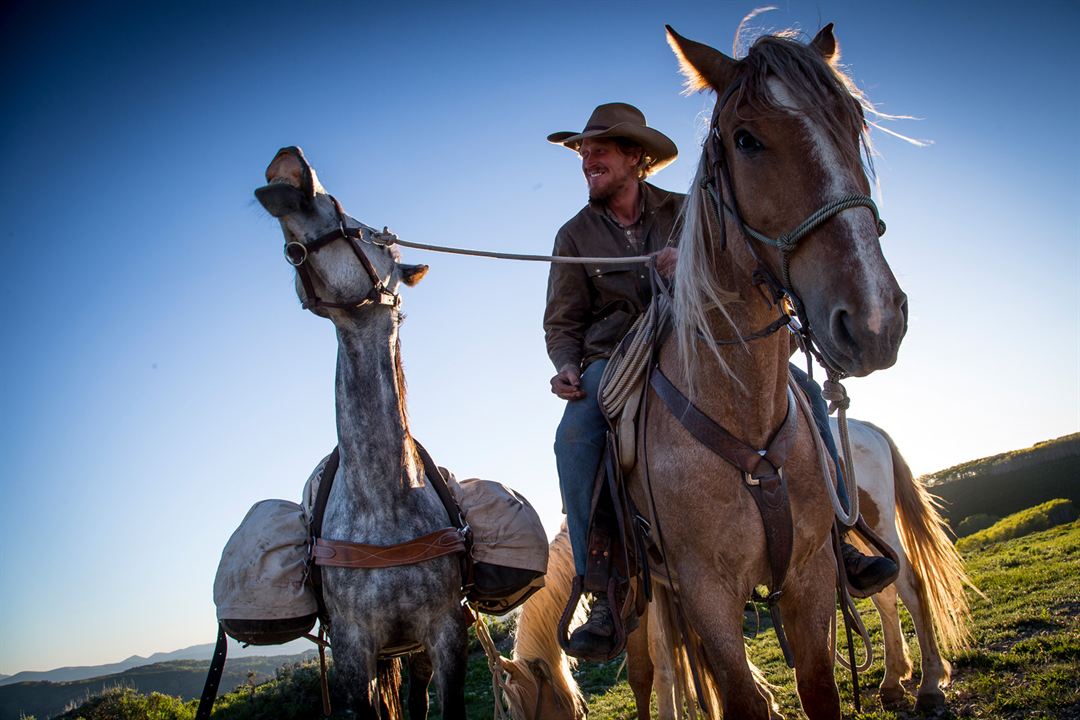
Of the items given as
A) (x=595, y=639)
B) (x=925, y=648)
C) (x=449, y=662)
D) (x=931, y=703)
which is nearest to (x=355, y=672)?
(x=449, y=662)

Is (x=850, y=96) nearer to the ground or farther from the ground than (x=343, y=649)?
farther from the ground

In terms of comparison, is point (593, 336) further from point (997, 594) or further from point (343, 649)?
point (997, 594)

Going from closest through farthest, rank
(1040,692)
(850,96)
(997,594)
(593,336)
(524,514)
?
(850,96), (593,336), (524,514), (1040,692), (997,594)

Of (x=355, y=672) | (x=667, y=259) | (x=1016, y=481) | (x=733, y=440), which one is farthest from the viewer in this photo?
(x=1016, y=481)

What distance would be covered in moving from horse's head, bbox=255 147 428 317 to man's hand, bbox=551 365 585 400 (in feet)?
3.64

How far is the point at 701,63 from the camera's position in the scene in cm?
279

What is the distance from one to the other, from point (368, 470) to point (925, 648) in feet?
15.6

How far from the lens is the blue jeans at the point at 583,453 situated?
3387 mm

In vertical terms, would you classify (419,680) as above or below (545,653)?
above

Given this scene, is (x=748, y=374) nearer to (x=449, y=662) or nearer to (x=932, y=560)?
(x=449, y=662)

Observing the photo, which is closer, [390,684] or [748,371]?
[748,371]

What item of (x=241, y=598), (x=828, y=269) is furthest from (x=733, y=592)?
(x=241, y=598)

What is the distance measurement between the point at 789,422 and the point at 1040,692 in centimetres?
364

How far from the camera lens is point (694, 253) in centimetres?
276
